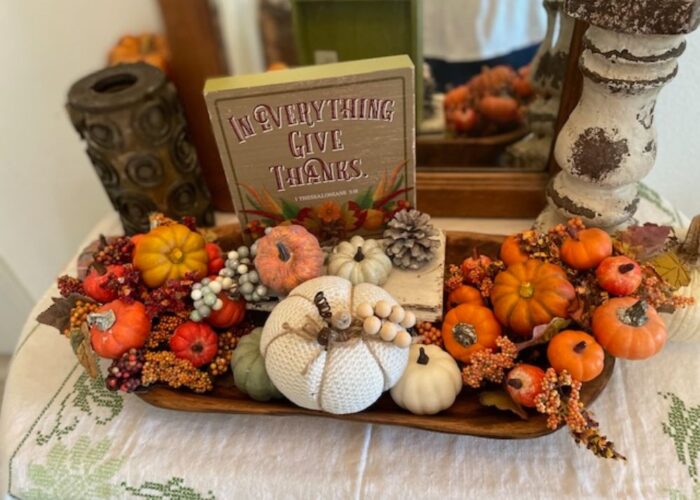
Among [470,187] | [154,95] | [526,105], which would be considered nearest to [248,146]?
[154,95]

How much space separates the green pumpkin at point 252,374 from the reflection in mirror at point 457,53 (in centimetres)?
38

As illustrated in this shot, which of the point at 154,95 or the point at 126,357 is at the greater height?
the point at 154,95

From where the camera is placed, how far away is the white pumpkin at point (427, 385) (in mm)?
531

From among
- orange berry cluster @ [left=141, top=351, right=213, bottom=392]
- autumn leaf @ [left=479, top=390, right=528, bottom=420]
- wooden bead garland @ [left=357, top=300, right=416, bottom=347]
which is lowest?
autumn leaf @ [left=479, top=390, right=528, bottom=420]

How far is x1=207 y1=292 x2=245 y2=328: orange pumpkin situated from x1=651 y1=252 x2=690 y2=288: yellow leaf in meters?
0.42

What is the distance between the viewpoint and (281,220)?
25.6 inches

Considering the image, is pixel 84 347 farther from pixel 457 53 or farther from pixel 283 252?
pixel 457 53

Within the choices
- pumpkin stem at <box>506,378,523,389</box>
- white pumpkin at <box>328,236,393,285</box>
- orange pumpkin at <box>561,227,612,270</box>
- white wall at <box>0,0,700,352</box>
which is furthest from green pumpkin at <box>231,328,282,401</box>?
white wall at <box>0,0,700,352</box>

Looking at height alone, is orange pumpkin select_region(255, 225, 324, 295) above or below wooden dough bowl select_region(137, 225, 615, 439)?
above

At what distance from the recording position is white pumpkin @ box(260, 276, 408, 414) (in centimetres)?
49

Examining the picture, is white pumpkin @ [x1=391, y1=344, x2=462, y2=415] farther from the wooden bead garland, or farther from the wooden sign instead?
the wooden sign

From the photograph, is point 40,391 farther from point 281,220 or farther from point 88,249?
point 281,220

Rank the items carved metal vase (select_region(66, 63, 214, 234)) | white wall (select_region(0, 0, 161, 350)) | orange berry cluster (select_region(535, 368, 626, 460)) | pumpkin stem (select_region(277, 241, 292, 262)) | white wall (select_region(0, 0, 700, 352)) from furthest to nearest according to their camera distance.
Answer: white wall (select_region(0, 0, 161, 350)), white wall (select_region(0, 0, 700, 352)), carved metal vase (select_region(66, 63, 214, 234)), pumpkin stem (select_region(277, 241, 292, 262)), orange berry cluster (select_region(535, 368, 626, 460))

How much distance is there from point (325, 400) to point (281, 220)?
23 cm
